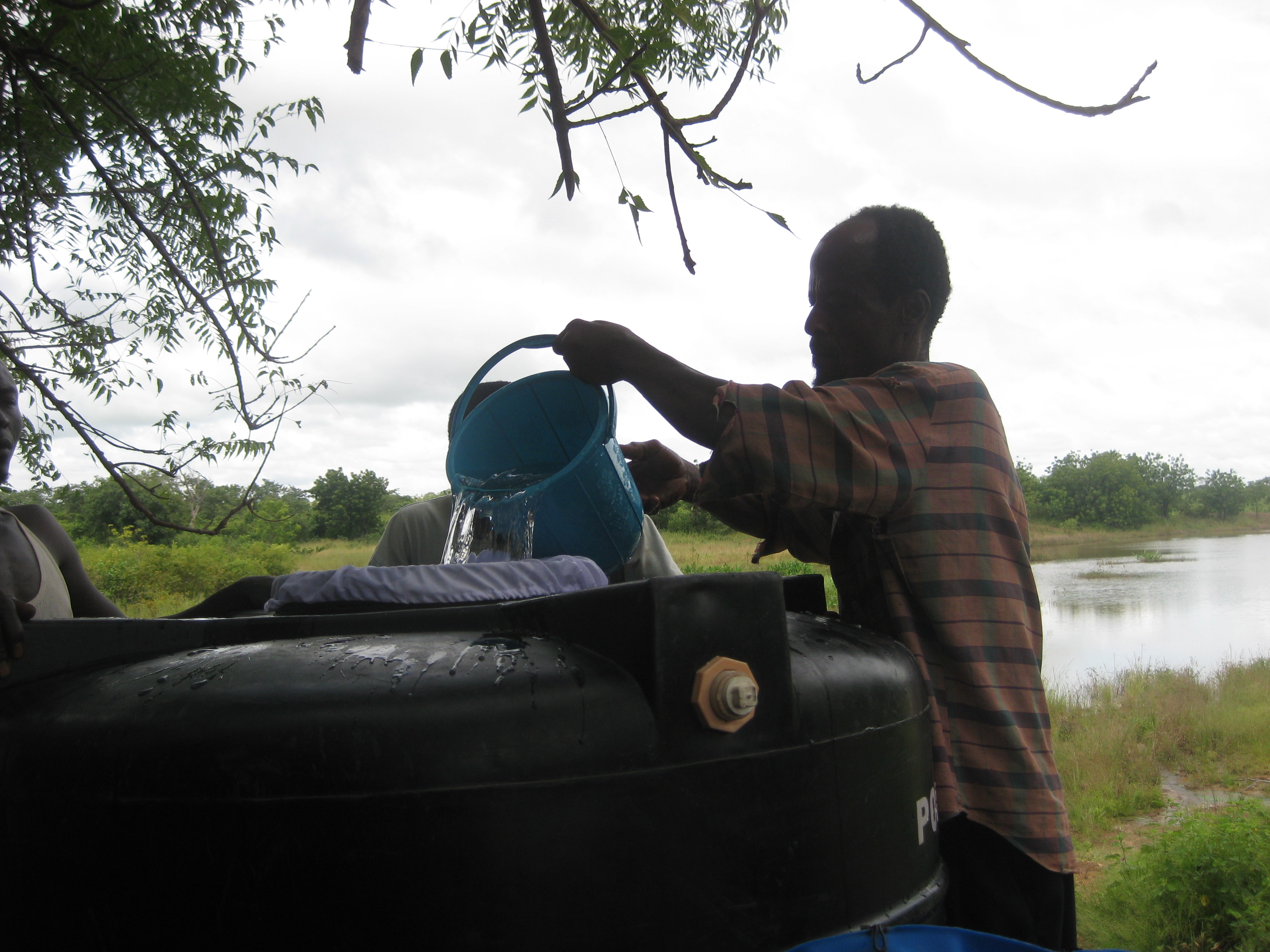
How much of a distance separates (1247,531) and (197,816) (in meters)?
74.7

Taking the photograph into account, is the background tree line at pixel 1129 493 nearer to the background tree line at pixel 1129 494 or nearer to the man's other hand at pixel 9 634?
the background tree line at pixel 1129 494

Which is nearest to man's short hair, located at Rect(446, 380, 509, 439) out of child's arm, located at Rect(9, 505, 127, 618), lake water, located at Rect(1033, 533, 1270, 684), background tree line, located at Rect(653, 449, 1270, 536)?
child's arm, located at Rect(9, 505, 127, 618)

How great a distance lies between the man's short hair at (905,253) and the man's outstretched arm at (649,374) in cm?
51

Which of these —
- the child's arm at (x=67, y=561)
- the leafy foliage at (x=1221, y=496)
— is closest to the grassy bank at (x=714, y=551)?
the child's arm at (x=67, y=561)

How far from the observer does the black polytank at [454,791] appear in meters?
0.89

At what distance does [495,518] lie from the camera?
5.75 feet

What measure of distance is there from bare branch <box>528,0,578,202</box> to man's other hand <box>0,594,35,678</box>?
1281 millimetres

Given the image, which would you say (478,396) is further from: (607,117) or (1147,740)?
(1147,740)

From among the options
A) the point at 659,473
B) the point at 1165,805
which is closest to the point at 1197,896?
the point at 1165,805

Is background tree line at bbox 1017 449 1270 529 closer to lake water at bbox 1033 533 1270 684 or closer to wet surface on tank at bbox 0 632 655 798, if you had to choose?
lake water at bbox 1033 533 1270 684

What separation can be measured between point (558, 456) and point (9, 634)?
1.10 m

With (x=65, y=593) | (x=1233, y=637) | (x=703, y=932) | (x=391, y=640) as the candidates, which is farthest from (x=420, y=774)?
(x=1233, y=637)

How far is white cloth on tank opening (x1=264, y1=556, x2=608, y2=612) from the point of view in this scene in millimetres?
1220

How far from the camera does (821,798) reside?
107cm
